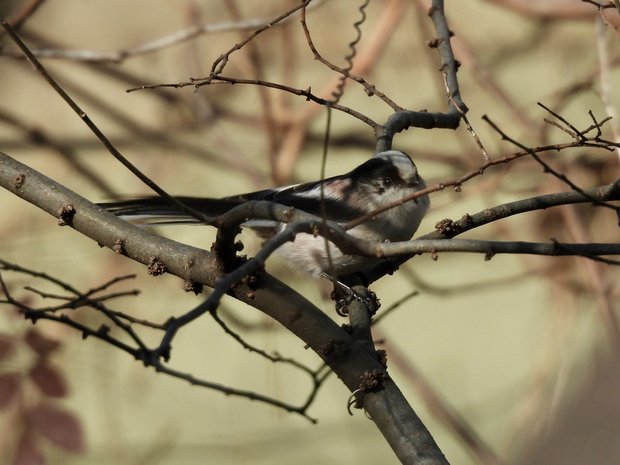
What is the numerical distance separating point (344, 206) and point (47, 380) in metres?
1.44

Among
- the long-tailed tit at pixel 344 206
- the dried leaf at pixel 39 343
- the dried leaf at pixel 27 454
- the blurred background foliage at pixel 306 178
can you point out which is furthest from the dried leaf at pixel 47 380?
the long-tailed tit at pixel 344 206

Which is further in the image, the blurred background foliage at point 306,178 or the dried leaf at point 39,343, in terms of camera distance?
the blurred background foliage at point 306,178

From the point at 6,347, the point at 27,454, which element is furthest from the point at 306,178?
the point at 27,454

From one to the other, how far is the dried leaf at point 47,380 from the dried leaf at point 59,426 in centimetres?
8

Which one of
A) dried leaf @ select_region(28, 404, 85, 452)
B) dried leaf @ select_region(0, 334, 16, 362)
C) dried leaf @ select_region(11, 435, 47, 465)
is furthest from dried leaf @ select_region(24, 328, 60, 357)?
dried leaf @ select_region(11, 435, 47, 465)

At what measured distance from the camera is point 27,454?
368 cm

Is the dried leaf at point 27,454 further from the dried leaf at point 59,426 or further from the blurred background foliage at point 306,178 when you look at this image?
the blurred background foliage at point 306,178

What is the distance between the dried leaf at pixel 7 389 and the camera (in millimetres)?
3367

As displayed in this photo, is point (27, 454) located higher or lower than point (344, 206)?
higher

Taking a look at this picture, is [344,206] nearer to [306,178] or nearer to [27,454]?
[306,178]

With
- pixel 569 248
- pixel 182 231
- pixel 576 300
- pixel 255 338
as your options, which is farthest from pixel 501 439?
pixel 569 248

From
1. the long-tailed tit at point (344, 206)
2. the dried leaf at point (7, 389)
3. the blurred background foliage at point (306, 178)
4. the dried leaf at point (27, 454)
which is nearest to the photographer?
the long-tailed tit at point (344, 206)

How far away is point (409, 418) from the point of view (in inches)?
73.7

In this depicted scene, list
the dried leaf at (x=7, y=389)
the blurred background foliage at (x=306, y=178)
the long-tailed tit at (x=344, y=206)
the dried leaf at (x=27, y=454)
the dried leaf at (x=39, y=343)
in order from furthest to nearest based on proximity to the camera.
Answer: the blurred background foliage at (x=306, y=178) → the dried leaf at (x=27, y=454) → the dried leaf at (x=39, y=343) → the dried leaf at (x=7, y=389) → the long-tailed tit at (x=344, y=206)
